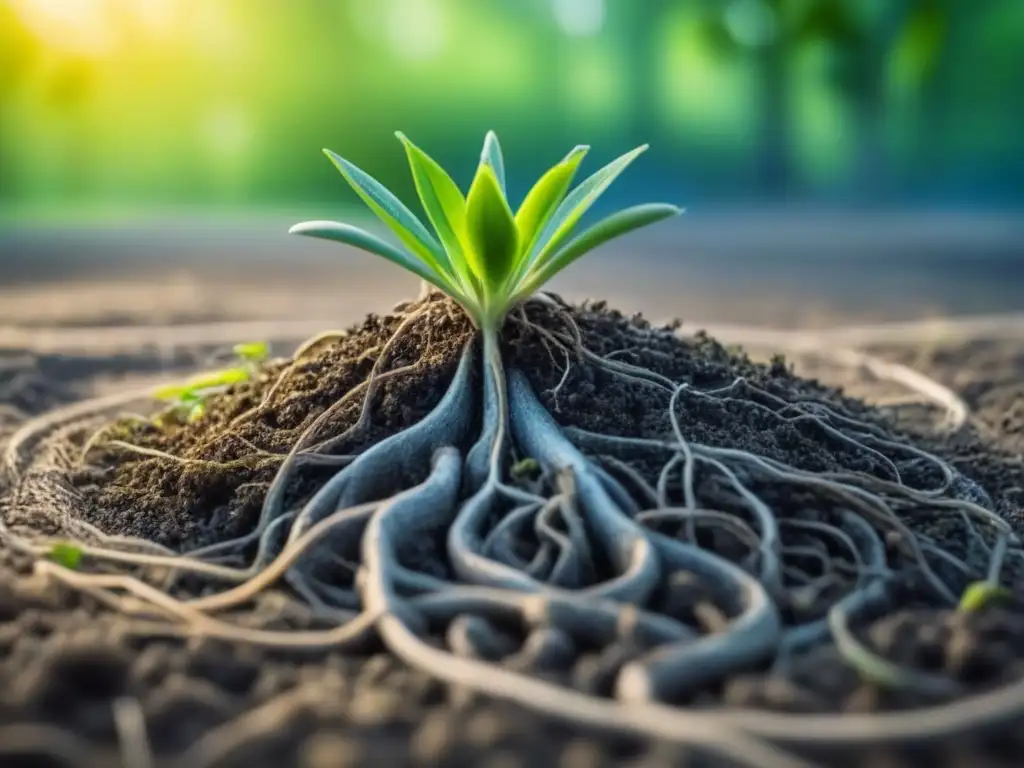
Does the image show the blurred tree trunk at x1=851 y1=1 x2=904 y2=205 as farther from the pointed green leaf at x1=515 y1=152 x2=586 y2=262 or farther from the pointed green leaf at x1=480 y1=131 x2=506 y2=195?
the pointed green leaf at x1=515 y1=152 x2=586 y2=262

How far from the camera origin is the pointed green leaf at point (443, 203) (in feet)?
7.18

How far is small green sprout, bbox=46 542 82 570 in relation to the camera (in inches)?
74.5

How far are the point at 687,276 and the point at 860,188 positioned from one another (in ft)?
33.4

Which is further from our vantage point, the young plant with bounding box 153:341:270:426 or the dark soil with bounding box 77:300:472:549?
the young plant with bounding box 153:341:270:426

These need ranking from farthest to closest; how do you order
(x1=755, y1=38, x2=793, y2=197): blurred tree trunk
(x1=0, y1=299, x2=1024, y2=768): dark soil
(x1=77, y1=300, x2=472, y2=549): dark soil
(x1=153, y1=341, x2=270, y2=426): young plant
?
1. (x1=755, y1=38, x2=793, y2=197): blurred tree trunk
2. (x1=153, y1=341, x2=270, y2=426): young plant
3. (x1=77, y1=300, x2=472, y2=549): dark soil
4. (x1=0, y1=299, x2=1024, y2=768): dark soil

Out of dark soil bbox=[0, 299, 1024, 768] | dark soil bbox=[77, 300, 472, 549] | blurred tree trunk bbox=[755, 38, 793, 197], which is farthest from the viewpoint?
blurred tree trunk bbox=[755, 38, 793, 197]

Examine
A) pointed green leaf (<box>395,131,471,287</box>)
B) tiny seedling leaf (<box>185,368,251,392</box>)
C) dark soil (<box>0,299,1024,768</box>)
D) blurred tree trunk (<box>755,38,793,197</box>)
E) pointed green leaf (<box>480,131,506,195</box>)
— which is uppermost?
blurred tree trunk (<box>755,38,793,197</box>)

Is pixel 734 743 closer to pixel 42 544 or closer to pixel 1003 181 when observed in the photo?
pixel 42 544

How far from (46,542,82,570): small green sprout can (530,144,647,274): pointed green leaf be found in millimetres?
1072

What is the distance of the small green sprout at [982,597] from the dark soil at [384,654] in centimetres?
3

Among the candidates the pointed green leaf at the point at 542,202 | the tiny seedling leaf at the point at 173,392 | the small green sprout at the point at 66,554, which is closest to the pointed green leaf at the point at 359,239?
the pointed green leaf at the point at 542,202

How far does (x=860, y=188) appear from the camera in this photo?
1783 centimetres

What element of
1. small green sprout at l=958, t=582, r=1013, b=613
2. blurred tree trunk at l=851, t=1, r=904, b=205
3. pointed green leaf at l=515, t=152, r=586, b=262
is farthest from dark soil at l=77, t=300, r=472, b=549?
blurred tree trunk at l=851, t=1, r=904, b=205

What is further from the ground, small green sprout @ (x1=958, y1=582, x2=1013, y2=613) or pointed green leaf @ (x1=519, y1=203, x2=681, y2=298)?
pointed green leaf @ (x1=519, y1=203, x2=681, y2=298)
